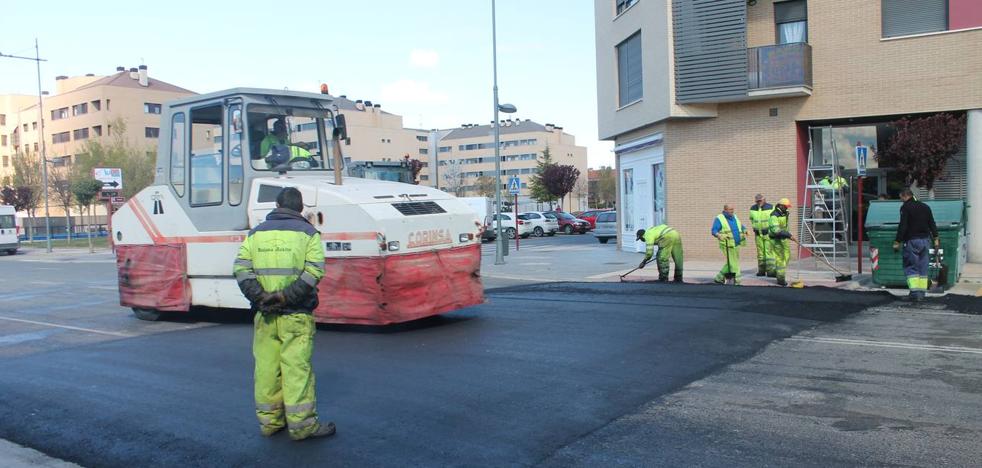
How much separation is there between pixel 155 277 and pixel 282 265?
7140 millimetres

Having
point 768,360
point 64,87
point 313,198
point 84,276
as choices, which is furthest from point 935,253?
point 64,87

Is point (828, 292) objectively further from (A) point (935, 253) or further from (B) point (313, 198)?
(B) point (313, 198)

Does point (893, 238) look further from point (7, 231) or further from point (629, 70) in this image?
point (7, 231)

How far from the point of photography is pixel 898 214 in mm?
14094

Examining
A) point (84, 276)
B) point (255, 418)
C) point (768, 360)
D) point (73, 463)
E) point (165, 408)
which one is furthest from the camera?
point (84, 276)

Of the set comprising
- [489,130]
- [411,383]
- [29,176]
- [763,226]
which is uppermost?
[489,130]

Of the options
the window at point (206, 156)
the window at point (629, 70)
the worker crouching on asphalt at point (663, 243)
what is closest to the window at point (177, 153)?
the window at point (206, 156)

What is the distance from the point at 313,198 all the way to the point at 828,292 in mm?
8523

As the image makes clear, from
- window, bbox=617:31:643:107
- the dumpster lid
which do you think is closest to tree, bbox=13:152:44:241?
window, bbox=617:31:643:107

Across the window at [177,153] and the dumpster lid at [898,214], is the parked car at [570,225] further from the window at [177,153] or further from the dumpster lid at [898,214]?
the window at [177,153]

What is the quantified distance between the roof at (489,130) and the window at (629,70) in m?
85.1

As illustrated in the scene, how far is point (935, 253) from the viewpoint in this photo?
13070 mm

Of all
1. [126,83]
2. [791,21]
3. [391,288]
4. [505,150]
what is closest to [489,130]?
[505,150]

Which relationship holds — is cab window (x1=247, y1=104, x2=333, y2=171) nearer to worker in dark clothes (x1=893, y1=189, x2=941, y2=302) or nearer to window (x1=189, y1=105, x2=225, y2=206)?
window (x1=189, y1=105, x2=225, y2=206)
